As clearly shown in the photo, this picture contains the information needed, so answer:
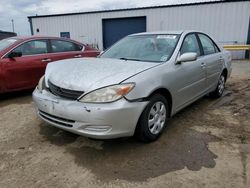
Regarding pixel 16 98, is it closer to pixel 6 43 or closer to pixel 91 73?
pixel 6 43

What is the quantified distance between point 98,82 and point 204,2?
12975mm

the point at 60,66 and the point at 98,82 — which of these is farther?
the point at 60,66

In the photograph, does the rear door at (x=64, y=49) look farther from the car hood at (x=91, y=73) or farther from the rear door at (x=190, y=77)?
the rear door at (x=190, y=77)

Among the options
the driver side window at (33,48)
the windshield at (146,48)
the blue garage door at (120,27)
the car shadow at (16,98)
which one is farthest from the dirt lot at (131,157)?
the blue garage door at (120,27)

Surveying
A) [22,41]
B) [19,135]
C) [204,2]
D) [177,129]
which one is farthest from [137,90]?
[204,2]

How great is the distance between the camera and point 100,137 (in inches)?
107

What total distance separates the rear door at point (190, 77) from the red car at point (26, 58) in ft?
10.6

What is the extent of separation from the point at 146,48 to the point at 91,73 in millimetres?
1229

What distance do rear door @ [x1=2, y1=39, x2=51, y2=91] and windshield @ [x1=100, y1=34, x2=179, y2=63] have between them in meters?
2.04

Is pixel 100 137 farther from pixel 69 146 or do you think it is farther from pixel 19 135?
pixel 19 135

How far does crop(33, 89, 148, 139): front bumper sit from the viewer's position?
8.66 ft

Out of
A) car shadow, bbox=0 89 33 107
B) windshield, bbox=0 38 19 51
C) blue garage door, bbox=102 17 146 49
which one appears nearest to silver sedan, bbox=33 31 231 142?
car shadow, bbox=0 89 33 107

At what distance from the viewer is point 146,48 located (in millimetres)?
3879

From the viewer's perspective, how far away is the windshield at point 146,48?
362 cm
